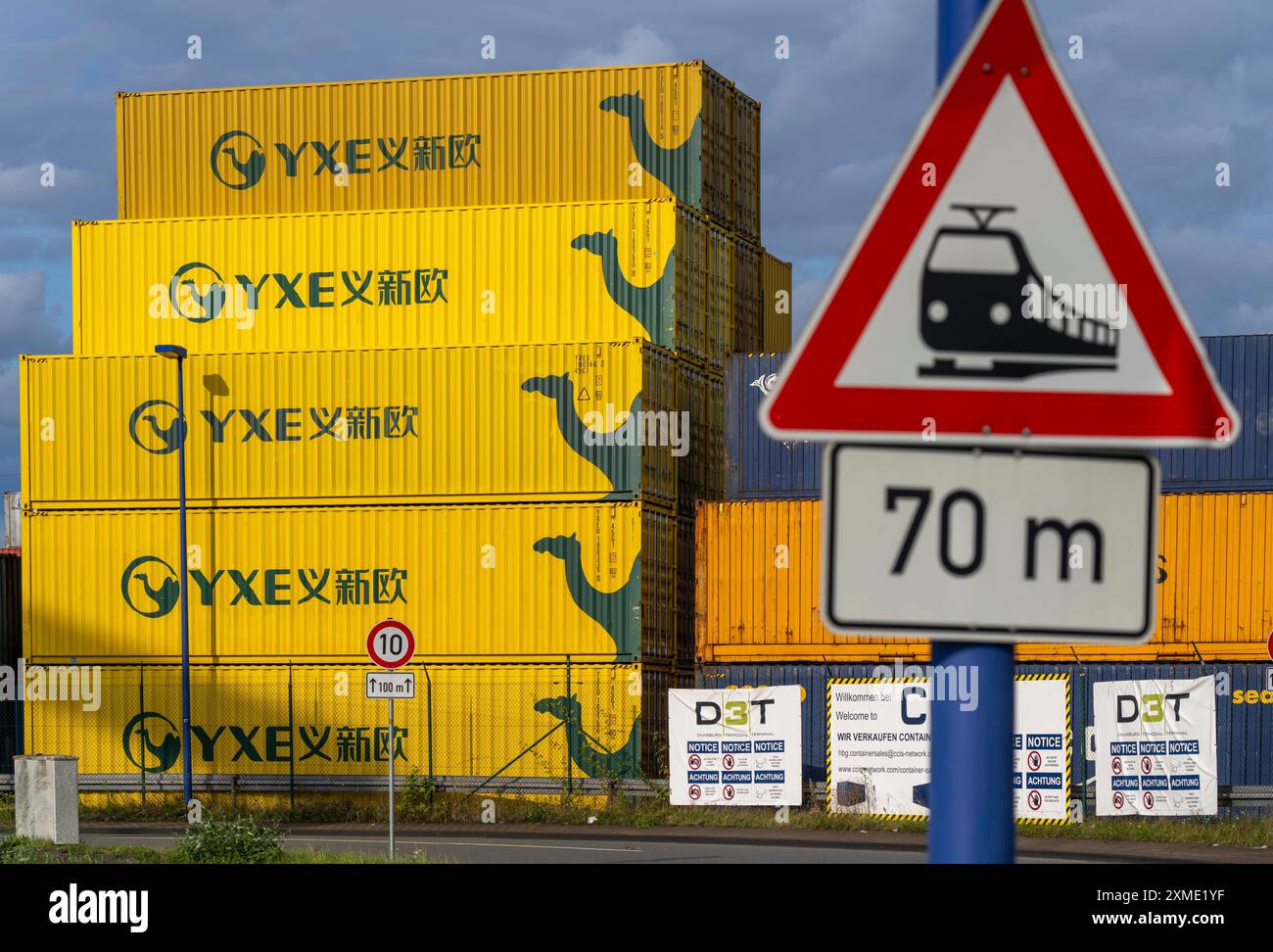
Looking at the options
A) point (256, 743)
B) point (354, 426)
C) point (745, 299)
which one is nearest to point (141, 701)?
point (256, 743)

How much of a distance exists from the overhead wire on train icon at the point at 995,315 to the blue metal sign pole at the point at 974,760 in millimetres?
492

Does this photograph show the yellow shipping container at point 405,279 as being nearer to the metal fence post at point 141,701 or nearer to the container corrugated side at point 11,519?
the metal fence post at point 141,701

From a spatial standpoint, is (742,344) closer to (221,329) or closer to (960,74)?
(221,329)

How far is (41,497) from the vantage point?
31875 mm

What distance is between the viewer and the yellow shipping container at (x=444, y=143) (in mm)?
32000

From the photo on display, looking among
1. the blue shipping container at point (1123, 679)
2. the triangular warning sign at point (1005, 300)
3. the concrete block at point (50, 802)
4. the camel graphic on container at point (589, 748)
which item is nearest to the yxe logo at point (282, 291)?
the camel graphic on container at point (589, 748)

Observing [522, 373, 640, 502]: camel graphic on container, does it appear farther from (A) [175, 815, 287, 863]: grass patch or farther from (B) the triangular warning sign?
(B) the triangular warning sign

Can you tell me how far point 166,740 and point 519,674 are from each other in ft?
20.4

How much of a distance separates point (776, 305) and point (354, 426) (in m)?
9.95

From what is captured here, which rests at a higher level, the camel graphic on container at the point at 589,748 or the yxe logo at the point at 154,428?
the yxe logo at the point at 154,428

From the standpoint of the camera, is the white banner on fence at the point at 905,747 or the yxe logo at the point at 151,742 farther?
the yxe logo at the point at 151,742

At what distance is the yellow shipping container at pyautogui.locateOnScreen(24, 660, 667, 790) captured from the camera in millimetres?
29047

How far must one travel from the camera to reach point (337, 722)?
30.1 metres
